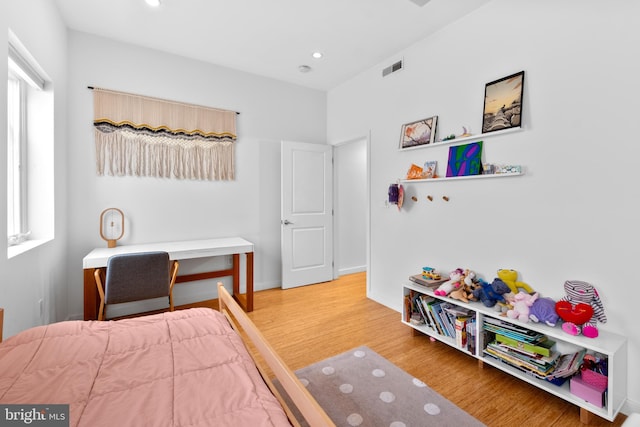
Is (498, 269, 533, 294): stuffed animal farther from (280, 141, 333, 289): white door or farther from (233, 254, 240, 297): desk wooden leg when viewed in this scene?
(233, 254, 240, 297): desk wooden leg

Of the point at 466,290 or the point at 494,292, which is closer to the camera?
the point at 494,292

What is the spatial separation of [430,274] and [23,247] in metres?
3.08

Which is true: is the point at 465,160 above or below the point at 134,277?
above

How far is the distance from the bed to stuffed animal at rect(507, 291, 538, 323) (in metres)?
1.64

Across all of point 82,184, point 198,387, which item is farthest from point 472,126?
point 82,184

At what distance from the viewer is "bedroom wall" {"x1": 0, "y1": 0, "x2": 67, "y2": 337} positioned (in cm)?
162

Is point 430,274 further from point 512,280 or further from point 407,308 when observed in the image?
point 512,280

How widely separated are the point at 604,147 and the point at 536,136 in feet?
1.25


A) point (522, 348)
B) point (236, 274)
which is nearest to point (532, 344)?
point (522, 348)

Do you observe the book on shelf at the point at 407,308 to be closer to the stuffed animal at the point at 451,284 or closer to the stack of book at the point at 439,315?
the stack of book at the point at 439,315

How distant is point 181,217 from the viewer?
337 cm

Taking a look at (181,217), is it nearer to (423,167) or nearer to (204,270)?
(204,270)

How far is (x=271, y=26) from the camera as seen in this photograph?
107 inches

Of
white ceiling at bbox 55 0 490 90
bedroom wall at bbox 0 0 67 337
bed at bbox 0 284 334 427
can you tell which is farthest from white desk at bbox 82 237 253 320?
white ceiling at bbox 55 0 490 90
